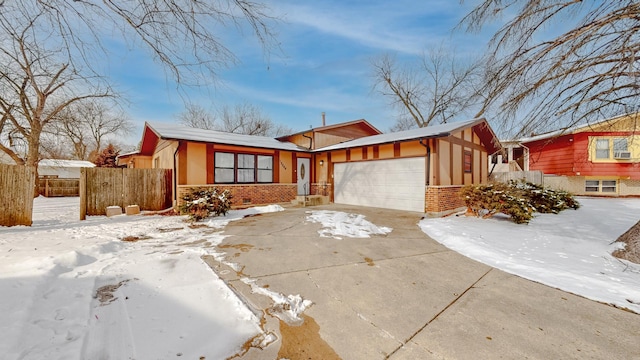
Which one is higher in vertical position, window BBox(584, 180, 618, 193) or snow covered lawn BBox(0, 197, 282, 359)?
window BBox(584, 180, 618, 193)

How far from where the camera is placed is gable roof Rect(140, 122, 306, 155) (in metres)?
9.64

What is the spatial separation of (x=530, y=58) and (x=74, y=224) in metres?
11.9

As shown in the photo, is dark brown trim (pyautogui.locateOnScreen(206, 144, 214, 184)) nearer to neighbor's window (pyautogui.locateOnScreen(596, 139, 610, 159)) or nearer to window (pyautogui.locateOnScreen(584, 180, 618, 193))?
neighbor's window (pyautogui.locateOnScreen(596, 139, 610, 159))

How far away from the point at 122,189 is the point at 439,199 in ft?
39.0

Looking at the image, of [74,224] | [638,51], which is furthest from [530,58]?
[74,224]

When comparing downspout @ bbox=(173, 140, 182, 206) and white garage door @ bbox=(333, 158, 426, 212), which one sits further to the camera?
white garage door @ bbox=(333, 158, 426, 212)

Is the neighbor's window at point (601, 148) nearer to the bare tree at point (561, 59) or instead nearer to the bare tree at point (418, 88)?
the bare tree at point (418, 88)

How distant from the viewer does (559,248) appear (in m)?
4.90

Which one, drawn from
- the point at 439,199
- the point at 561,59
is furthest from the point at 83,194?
the point at 561,59

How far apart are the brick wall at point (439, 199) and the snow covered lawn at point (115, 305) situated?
7721mm

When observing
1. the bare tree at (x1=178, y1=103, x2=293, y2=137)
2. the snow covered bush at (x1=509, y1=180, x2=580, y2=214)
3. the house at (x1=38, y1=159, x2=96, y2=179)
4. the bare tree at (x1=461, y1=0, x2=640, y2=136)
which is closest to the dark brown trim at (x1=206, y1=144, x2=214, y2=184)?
the bare tree at (x1=461, y1=0, x2=640, y2=136)

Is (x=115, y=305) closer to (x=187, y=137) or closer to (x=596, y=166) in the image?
(x=187, y=137)

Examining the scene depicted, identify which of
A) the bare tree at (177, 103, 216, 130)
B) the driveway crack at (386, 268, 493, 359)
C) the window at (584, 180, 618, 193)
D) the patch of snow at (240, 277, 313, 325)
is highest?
the bare tree at (177, 103, 216, 130)

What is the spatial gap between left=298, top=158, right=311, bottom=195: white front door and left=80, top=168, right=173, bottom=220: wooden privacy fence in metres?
6.14
